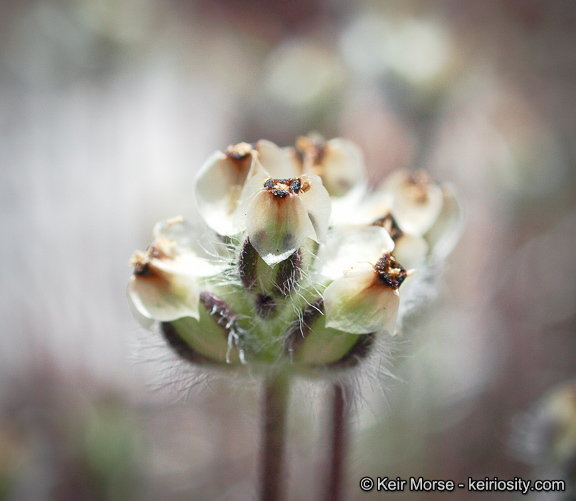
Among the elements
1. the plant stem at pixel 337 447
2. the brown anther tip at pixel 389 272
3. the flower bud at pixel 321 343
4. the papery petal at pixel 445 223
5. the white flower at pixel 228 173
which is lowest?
the plant stem at pixel 337 447

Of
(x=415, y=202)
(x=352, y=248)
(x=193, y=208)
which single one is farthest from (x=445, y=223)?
(x=193, y=208)

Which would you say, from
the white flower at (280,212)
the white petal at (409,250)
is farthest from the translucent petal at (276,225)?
the white petal at (409,250)

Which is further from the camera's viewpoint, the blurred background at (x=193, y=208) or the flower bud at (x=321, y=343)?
the blurred background at (x=193, y=208)

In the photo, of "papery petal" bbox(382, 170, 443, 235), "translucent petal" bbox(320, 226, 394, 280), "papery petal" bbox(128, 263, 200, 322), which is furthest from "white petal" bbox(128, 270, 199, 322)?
"papery petal" bbox(382, 170, 443, 235)

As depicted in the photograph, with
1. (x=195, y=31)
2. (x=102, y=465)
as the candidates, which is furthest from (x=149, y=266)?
(x=195, y=31)

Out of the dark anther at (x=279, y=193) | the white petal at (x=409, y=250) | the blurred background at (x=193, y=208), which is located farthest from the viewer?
the blurred background at (x=193, y=208)

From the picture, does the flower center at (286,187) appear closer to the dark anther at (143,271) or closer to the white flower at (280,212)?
the white flower at (280,212)
